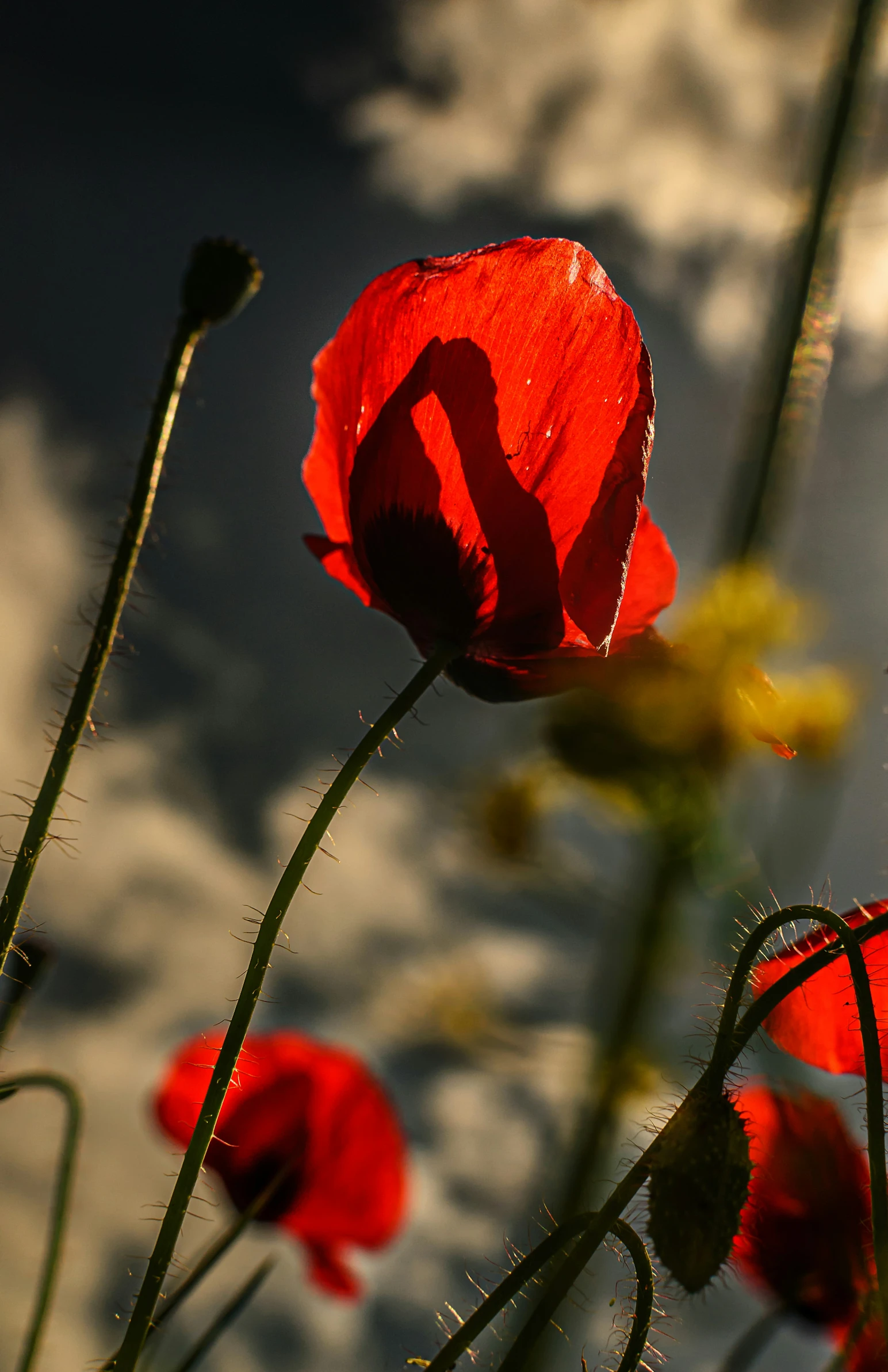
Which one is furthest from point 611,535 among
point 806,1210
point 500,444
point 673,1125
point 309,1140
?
point 309,1140

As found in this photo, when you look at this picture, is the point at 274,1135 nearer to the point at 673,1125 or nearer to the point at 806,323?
the point at 673,1125

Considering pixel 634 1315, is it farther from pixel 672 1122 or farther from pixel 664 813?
pixel 664 813

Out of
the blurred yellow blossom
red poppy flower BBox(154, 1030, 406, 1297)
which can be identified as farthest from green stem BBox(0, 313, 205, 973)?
the blurred yellow blossom

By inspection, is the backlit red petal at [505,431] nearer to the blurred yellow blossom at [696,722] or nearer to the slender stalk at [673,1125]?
the slender stalk at [673,1125]

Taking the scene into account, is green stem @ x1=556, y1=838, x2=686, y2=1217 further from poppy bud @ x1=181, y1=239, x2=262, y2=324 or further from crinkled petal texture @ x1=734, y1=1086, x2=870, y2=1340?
poppy bud @ x1=181, y1=239, x2=262, y2=324

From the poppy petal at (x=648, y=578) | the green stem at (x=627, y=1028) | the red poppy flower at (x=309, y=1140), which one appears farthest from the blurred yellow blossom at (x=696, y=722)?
the poppy petal at (x=648, y=578)

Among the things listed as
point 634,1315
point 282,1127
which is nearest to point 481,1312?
point 634,1315
